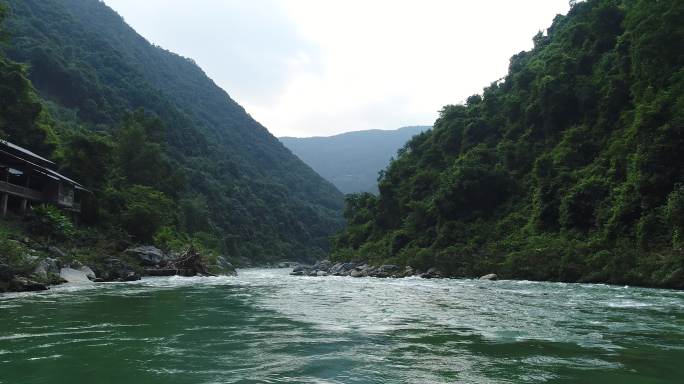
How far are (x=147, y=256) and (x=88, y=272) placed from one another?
9.23 metres

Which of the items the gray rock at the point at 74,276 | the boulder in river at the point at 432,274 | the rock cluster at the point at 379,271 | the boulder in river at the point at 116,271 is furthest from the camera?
the rock cluster at the point at 379,271

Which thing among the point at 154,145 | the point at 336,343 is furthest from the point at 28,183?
the point at 336,343

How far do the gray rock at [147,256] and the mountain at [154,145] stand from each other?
164 inches

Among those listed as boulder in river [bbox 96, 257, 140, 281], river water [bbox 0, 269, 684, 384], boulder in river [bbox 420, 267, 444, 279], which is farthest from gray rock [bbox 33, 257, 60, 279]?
boulder in river [bbox 420, 267, 444, 279]

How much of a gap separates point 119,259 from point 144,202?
11.7 metres

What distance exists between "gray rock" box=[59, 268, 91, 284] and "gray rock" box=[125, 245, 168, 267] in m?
9.41

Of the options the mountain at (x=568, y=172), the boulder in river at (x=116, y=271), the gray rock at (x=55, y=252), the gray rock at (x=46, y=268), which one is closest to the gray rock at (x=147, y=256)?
the boulder in river at (x=116, y=271)

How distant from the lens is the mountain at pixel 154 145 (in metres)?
38.7

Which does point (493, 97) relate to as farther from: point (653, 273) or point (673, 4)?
point (653, 273)

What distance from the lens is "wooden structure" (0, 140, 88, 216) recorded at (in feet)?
92.3

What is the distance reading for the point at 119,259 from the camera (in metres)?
29.1

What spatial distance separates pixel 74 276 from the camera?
2169cm

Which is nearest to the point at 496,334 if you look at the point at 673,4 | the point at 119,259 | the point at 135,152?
the point at 119,259

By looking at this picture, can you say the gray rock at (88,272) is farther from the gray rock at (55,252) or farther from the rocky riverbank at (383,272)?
the rocky riverbank at (383,272)
